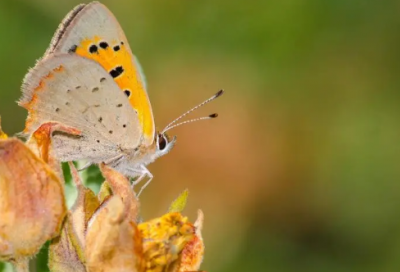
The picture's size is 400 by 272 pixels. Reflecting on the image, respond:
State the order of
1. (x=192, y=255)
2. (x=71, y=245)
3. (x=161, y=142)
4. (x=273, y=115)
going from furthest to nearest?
(x=273, y=115), (x=161, y=142), (x=192, y=255), (x=71, y=245)

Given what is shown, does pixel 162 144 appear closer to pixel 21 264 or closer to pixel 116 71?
pixel 116 71

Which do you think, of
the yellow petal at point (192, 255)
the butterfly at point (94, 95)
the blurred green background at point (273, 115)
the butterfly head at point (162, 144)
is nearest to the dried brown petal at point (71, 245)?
the yellow petal at point (192, 255)

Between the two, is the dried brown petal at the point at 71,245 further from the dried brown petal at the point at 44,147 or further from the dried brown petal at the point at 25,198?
the dried brown petal at the point at 44,147

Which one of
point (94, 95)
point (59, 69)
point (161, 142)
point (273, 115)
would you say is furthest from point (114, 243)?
point (273, 115)

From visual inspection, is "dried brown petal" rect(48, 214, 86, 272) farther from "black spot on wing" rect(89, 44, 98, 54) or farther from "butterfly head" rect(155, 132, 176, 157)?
"butterfly head" rect(155, 132, 176, 157)

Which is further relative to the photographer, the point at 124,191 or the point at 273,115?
the point at 273,115

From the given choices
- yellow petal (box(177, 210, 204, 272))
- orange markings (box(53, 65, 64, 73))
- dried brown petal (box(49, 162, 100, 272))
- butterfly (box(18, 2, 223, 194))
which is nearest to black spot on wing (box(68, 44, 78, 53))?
butterfly (box(18, 2, 223, 194))

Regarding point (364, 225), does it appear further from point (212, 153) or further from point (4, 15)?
point (4, 15)

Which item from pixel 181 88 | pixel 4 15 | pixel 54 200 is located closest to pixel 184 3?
pixel 181 88
